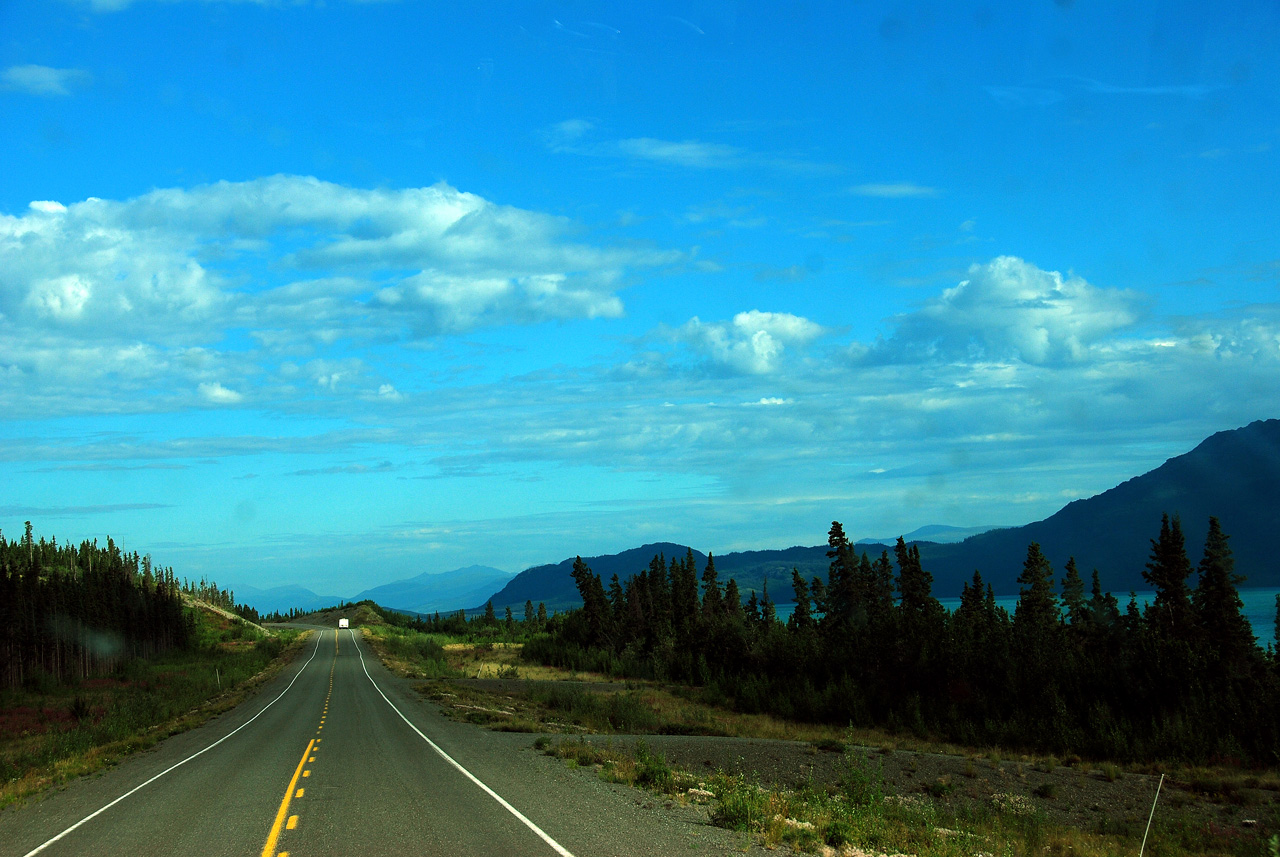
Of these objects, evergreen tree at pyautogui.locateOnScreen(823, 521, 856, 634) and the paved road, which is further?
evergreen tree at pyautogui.locateOnScreen(823, 521, 856, 634)

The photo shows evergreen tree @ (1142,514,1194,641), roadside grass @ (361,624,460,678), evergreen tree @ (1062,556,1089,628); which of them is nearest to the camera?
evergreen tree @ (1142,514,1194,641)

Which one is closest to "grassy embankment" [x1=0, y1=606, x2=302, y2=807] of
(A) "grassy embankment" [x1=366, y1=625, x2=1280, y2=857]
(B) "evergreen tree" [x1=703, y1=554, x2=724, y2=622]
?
(A) "grassy embankment" [x1=366, y1=625, x2=1280, y2=857]

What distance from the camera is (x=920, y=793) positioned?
1013 inches

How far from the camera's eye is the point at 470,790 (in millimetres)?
17031

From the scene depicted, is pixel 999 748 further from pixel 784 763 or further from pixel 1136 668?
pixel 784 763

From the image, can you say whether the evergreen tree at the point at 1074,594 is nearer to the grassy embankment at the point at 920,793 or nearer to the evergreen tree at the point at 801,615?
the evergreen tree at the point at 801,615

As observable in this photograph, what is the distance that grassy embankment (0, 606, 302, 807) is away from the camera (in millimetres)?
24953

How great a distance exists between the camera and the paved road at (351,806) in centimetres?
1255

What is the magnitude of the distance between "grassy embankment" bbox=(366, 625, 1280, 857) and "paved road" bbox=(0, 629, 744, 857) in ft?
4.59

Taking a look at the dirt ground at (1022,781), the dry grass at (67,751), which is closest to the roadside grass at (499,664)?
the dry grass at (67,751)

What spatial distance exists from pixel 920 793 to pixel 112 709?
42062 mm

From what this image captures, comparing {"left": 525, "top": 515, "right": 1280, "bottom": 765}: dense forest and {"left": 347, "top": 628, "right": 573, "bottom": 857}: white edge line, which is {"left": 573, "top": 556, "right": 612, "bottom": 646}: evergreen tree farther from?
{"left": 347, "top": 628, "right": 573, "bottom": 857}: white edge line

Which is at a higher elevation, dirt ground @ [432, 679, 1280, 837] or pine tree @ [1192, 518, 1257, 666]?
pine tree @ [1192, 518, 1257, 666]

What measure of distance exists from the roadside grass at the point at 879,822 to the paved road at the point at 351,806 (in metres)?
0.89
